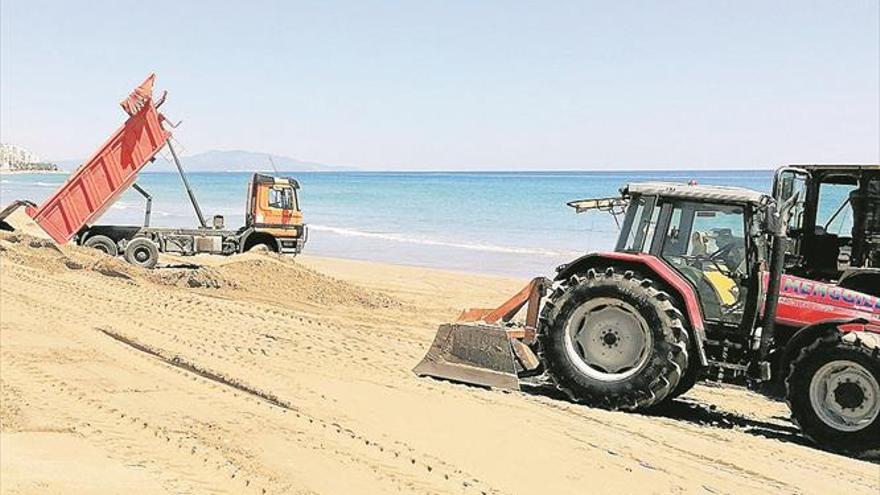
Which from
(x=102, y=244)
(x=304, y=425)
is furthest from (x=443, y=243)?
(x=304, y=425)

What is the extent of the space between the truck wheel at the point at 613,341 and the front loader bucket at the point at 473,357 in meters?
0.39

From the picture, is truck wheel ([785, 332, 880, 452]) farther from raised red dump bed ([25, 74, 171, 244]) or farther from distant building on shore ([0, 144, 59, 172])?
distant building on shore ([0, 144, 59, 172])

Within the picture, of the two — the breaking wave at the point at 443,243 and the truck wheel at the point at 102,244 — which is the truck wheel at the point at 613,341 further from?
the breaking wave at the point at 443,243

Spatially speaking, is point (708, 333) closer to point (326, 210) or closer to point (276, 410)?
point (276, 410)

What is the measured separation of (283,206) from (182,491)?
1440cm

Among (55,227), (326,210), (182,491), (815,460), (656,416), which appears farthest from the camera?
(326,210)

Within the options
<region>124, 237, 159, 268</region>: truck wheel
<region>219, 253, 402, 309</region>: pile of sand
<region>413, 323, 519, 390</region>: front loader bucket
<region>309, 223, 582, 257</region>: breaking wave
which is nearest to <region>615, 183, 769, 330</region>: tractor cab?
<region>413, 323, 519, 390</region>: front loader bucket

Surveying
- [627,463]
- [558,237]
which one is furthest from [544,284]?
[558,237]

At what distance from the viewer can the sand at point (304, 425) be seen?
15.6 feet

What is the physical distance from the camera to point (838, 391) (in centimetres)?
603

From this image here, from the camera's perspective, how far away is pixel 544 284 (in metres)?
7.59

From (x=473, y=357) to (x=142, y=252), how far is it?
11.5 metres

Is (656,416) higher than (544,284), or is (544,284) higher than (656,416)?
(544,284)

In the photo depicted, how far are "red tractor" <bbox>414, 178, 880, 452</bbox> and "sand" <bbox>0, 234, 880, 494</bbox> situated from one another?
0.91ft
